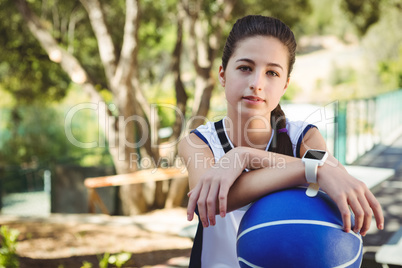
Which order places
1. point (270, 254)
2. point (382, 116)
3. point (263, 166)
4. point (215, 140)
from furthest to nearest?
point (382, 116)
point (215, 140)
point (263, 166)
point (270, 254)

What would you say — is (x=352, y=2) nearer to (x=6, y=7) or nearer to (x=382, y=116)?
(x=382, y=116)

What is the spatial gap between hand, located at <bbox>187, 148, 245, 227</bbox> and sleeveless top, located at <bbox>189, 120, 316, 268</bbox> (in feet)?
1.29

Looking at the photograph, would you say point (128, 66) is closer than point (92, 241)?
No

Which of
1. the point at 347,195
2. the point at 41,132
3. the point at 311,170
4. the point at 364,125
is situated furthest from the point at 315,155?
the point at 41,132

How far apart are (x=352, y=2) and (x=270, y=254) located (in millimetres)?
14325

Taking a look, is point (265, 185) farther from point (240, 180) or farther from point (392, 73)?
point (392, 73)

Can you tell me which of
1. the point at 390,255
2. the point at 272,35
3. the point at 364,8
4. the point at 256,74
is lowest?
the point at 390,255

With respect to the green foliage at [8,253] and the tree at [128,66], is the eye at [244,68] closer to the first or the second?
the green foliage at [8,253]

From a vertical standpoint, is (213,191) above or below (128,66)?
below

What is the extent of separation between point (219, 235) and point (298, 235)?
2.16 feet

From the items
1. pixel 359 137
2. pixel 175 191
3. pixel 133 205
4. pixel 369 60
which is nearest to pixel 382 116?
pixel 359 137

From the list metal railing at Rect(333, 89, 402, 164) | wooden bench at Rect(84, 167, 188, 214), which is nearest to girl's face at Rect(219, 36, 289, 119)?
metal railing at Rect(333, 89, 402, 164)

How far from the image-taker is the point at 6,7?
11781 mm

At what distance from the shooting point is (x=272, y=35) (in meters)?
2.01
